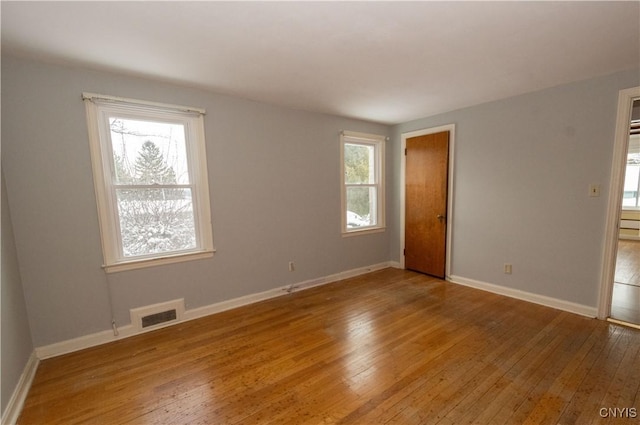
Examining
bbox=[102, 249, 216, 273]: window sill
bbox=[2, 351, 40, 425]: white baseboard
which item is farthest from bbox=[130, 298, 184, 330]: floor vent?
bbox=[2, 351, 40, 425]: white baseboard

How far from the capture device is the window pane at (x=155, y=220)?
8.35 feet

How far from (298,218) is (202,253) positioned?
127 cm

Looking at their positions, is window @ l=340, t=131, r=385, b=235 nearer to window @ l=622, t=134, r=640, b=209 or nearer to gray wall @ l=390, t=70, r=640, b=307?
gray wall @ l=390, t=70, r=640, b=307

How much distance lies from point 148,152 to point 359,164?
286cm

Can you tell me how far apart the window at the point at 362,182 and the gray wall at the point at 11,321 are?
3355mm

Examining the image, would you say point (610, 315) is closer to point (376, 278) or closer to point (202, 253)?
point (376, 278)

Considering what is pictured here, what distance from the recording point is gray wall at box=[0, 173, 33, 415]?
1672 millimetres

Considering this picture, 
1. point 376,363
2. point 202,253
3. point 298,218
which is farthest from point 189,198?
point 376,363

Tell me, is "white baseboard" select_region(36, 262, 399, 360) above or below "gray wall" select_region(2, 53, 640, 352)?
below

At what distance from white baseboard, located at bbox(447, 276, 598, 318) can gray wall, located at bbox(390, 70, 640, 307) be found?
0.16ft

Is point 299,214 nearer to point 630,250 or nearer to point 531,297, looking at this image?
point 531,297

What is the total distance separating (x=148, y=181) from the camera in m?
2.61

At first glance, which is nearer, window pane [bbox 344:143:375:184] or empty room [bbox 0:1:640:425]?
empty room [bbox 0:1:640:425]

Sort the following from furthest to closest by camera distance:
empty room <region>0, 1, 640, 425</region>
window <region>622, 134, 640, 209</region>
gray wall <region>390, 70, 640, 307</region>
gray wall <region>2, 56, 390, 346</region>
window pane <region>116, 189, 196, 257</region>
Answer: window <region>622, 134, 640, 209</region>, gray wall <region>390, 70, 640, 307</region>, window pane <region>116, 189, 196, 257</region>, gray wall <region>2, 56, 390, 346</region>, empty room <region>0, 1, 640, 425</region>
